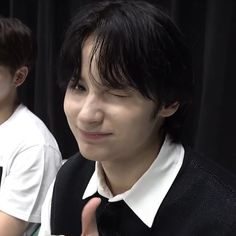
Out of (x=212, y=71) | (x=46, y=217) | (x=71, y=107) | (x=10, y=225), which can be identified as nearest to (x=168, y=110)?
(x=71, y=107)

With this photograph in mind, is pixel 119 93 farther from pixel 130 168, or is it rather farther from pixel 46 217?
pixel 46 217

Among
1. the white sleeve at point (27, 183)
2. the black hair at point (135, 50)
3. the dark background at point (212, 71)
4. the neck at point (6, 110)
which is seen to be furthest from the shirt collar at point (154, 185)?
the dark background at point (212, 71)

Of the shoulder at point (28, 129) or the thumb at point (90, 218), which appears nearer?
the thumb at point (90, 218)

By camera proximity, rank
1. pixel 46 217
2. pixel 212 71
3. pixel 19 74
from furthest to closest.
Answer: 1. pixel 212 71
2. pixel 19 74
3. pixel 46 217

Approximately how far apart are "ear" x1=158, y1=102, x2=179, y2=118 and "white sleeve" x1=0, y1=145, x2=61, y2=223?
465 millimetres

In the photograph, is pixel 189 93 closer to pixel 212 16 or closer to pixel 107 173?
pixel 107 173

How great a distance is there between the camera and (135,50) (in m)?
0.81

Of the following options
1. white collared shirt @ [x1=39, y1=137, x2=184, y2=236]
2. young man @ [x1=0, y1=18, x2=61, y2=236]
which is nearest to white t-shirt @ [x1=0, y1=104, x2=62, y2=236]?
young man @ [x1=0, y1=18, x2=61, y2=236]

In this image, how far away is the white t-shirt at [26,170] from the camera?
1.21 m

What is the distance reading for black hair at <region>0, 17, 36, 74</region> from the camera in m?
1.29

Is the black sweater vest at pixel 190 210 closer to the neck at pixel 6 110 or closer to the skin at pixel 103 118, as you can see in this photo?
the skin at pixel 103 118

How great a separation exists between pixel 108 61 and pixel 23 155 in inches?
21.6

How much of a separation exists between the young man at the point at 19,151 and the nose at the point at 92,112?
1.47 ft

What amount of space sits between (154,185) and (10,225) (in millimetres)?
494
